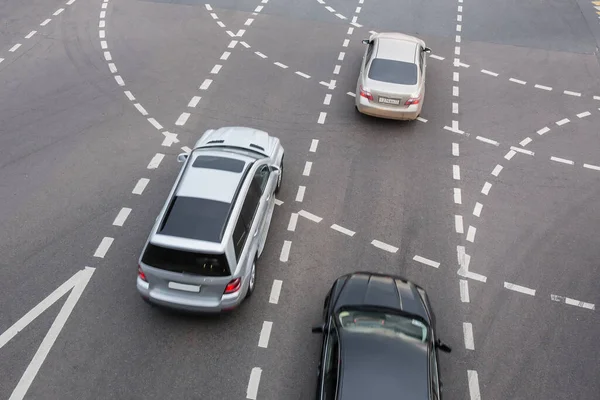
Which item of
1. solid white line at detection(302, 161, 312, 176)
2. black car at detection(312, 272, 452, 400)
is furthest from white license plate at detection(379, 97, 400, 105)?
black car at detection(312, 272, 452, 400)

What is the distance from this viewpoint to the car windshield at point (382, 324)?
25.2 feet

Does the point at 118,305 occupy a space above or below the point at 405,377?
below

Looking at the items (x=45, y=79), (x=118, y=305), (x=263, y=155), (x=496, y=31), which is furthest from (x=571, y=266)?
(x=45, y=79)

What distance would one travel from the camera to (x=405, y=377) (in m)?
7.10

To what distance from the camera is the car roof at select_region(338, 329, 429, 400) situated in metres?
6.94

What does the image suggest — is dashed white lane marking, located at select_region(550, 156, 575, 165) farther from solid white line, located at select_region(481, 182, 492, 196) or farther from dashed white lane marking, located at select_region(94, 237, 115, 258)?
dashed white lane marking, located at select_region(94, 237, 115, 258)

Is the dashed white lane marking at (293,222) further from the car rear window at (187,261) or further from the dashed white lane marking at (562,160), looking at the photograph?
the dashed white lane marking at (562,160)

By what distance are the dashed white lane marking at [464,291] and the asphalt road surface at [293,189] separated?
0.13 feet

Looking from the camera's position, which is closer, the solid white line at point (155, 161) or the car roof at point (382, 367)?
the car roof at point (382, 367)

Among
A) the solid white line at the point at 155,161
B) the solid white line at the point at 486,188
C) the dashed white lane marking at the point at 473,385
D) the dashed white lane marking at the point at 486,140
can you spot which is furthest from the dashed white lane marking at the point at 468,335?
the solid white line at the point at 155,161

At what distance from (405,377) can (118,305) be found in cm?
501

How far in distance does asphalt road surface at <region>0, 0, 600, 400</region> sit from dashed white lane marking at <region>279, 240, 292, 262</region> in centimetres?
3

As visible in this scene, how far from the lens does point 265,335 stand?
29.1 ft

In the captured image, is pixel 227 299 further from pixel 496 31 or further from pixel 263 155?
pixel 496 31
